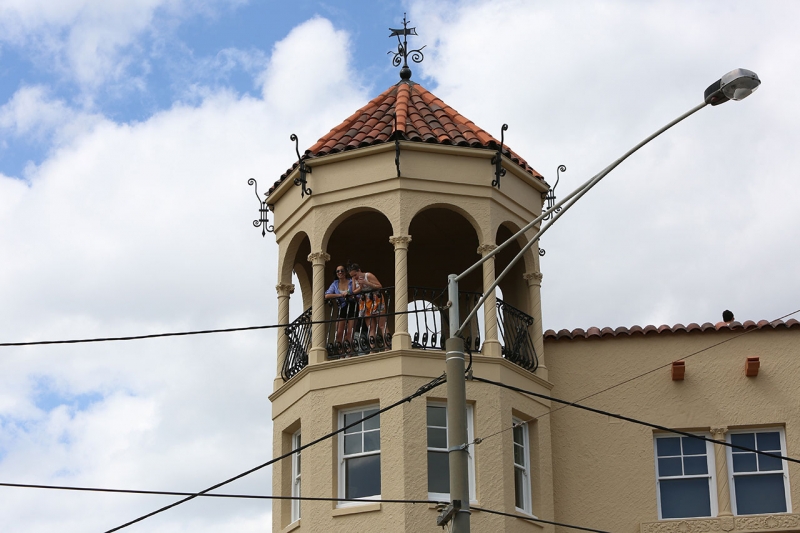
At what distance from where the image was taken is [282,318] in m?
23.5

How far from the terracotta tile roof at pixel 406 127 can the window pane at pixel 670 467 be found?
17.7 ft

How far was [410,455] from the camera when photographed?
67.6 feet

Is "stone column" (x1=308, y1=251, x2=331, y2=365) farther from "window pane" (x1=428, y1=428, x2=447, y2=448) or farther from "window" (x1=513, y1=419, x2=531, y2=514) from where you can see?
"window" (x1=513, y1=419, x2=531, y2=514)

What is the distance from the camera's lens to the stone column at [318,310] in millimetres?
21969

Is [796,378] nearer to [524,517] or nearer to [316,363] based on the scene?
[524,517]

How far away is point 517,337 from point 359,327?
105 inches

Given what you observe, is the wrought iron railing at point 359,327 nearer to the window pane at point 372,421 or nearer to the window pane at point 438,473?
the window pane at point 372,421

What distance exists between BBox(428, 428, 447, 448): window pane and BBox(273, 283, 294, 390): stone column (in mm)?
3130

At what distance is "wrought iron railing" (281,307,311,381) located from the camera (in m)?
22.7

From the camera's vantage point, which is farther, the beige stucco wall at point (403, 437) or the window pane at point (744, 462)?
the window pane at point (744, 462)

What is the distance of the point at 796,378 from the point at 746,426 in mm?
1143

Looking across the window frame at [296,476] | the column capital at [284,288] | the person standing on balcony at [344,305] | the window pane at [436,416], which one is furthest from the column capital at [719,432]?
the column capital at [284,288]

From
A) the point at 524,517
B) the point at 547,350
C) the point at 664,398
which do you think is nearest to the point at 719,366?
the point at 664,398

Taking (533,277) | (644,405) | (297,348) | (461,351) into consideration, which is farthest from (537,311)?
(461,351)
